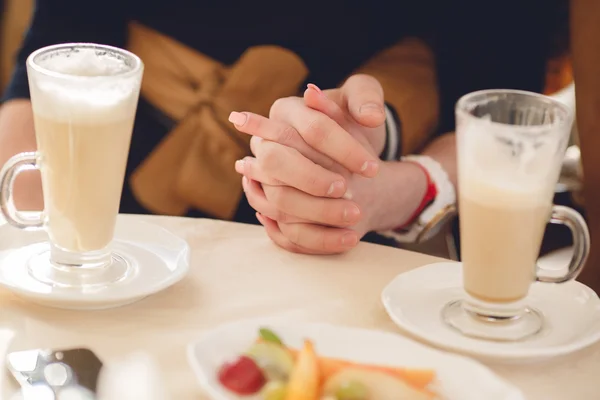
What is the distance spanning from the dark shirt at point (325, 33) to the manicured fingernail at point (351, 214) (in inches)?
21.4

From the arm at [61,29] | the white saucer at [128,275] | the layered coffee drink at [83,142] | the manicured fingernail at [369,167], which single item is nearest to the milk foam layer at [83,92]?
the layered coffee drink at [83,142]

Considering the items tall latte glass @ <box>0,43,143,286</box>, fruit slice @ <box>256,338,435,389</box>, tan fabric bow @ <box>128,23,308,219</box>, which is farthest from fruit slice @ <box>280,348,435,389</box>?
tan fabric bow @ <box>128,23,308,219</box>

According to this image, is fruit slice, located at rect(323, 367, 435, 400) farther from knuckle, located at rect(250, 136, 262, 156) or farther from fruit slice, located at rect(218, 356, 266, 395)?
knuckle, located at rect(250, 136, 262, 156)

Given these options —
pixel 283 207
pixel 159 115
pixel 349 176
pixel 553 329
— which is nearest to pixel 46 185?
pixel 283 207

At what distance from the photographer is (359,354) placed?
661 mm

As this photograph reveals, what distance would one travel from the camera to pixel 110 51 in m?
0.82

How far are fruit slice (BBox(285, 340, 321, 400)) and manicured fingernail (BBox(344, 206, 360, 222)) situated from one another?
0.98 ft

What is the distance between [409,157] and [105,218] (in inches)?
20.2

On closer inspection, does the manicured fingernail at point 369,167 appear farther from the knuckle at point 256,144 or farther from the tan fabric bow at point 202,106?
the tan fabric bow at point 202,106

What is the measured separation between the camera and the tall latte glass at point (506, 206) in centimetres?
71

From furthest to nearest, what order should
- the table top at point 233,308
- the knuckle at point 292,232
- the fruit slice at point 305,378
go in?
1. the knuckle at point 292,232
2. the table top at point 233,308
3. the fruit slice at point 305,378

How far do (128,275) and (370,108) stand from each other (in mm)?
313

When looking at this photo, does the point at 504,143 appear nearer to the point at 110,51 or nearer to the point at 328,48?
the point at 110,51

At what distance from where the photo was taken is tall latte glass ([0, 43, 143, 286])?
0.74 m
